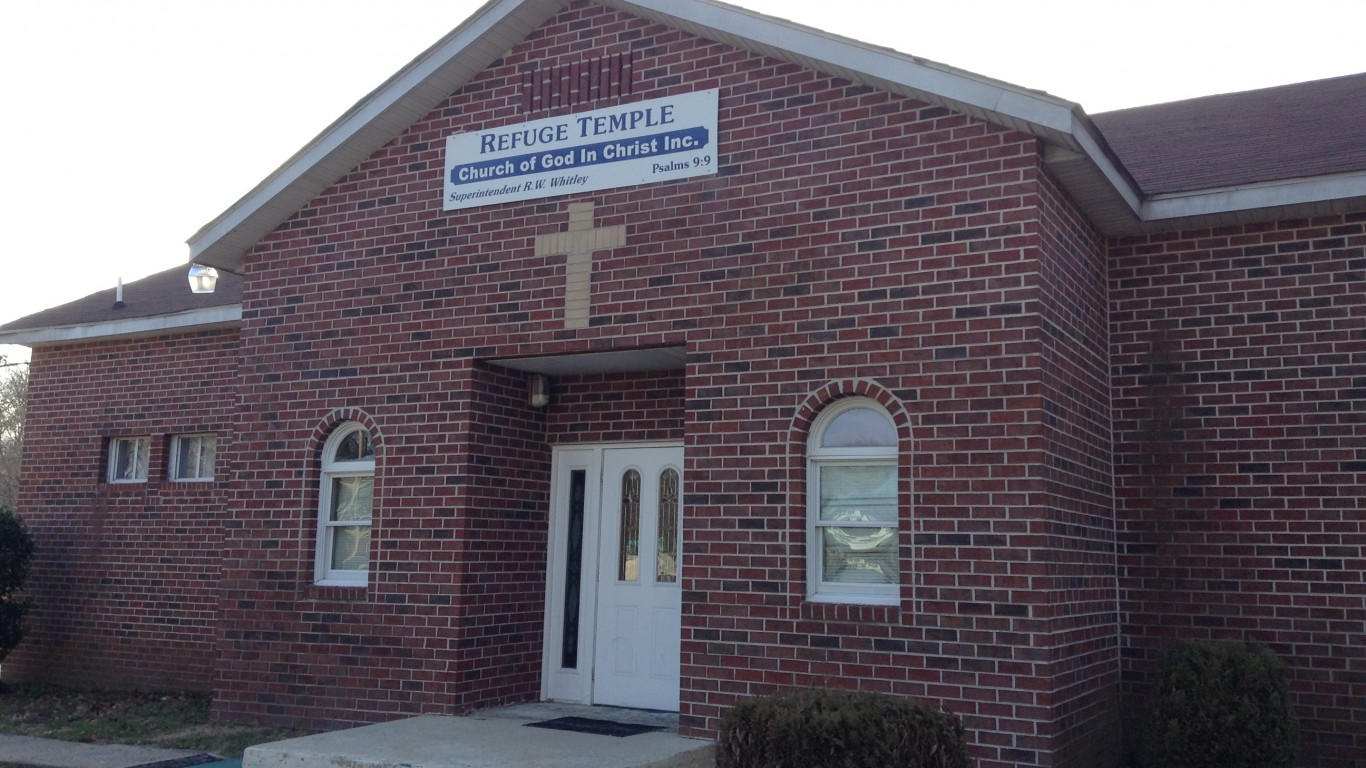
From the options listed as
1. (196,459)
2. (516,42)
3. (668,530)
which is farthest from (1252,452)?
(196,459)

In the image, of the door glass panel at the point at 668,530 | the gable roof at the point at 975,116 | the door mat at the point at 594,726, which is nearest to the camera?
the gable roof at the point at 975,116

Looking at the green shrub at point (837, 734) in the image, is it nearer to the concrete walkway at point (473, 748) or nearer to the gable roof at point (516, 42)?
the concrete walkway at point (473, 748)

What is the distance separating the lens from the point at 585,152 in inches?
391

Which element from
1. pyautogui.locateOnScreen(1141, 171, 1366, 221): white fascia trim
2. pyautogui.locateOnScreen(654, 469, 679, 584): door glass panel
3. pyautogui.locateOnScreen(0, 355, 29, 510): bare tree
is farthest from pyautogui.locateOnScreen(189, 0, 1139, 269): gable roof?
pyautogui.locateOnScreen(0, 355, 29, 510): bare tree

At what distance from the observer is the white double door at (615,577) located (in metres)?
10.4

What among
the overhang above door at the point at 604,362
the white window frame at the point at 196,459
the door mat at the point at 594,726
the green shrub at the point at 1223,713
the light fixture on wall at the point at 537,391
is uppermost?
the overhang above door at the point at 604,362

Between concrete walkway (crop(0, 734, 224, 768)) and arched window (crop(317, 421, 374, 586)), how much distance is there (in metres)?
1.89

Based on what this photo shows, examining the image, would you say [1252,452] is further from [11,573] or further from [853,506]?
[11,573]

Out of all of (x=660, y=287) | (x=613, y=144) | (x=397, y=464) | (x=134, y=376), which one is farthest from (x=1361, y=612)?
(x=134, y=376)

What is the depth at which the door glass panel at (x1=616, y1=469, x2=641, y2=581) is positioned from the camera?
10625 mm

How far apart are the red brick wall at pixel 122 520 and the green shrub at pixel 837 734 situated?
8.89 metres

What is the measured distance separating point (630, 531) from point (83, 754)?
490 cm

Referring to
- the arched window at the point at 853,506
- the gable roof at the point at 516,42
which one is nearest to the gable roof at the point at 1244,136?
the gable roof at the point at 516,42

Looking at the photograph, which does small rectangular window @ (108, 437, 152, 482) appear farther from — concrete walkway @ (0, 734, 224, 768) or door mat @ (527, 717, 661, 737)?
door mat @ (527, 717, 661, 737)
